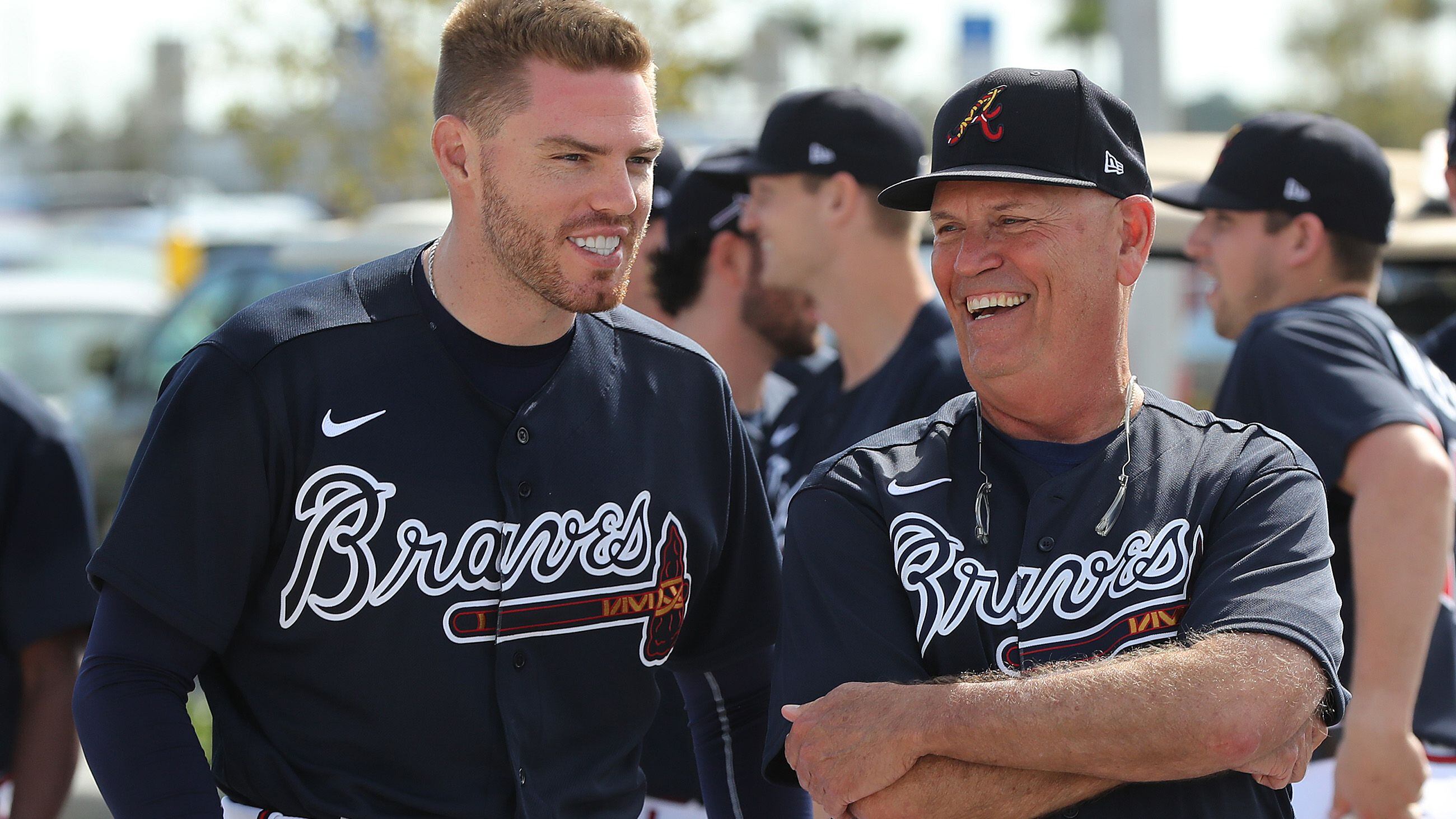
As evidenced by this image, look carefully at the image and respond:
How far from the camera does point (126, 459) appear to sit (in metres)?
9.65

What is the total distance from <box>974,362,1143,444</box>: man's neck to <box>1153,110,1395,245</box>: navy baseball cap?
148 centimetres

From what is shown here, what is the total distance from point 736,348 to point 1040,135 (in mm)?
2181

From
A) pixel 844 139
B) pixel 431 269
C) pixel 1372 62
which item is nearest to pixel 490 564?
pixel 431 269

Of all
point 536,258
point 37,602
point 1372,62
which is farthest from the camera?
point 1372,62

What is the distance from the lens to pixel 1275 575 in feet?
7.37

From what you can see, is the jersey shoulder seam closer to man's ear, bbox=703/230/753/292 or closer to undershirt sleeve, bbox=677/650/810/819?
undershirt sleeve, bbox=677/650/810/819

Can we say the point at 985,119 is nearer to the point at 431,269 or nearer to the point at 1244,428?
the point at 1244,428

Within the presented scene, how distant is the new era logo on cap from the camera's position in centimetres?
396

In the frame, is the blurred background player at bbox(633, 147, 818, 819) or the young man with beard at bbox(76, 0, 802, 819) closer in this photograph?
the young man with beard at bbox(76, 0, 802, 819)

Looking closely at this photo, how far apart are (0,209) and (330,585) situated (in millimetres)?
37381

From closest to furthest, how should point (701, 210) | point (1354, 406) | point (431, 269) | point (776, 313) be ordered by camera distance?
point (431, 269), point (1354, 406), point (776, 313), point (701, 210)

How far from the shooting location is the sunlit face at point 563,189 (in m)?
2.57

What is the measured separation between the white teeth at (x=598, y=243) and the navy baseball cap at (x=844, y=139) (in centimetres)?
145

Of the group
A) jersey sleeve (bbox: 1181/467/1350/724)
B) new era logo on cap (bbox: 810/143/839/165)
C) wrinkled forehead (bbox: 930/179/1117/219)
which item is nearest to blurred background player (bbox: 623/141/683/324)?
new era logo on cap (bbox: 810/143/839/165)
